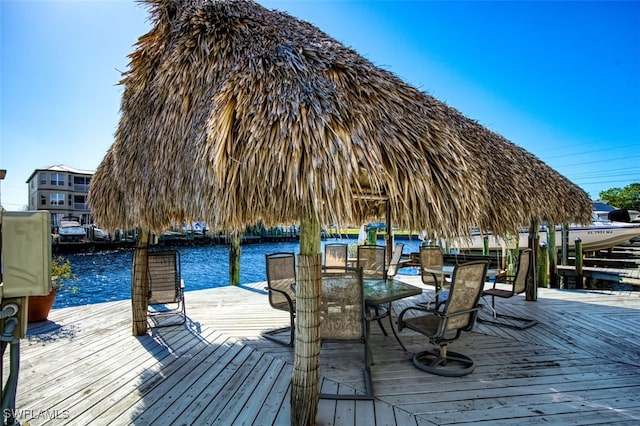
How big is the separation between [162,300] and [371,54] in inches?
165

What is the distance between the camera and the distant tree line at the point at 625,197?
3650 cm

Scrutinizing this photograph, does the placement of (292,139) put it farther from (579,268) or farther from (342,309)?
(579,268)

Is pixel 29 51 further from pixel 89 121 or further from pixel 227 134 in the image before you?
pixel 227 134

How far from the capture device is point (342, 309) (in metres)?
2.85

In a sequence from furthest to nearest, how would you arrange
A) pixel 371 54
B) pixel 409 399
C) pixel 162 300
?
1. pixel 162 300
2. pixel 371 54
3. pixel 409 399

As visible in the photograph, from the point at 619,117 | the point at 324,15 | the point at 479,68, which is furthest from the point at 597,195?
the point at 324,15

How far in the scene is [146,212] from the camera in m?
3.50

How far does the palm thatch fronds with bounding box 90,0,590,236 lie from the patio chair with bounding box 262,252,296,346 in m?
1.51

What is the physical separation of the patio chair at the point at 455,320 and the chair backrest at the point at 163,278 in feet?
10.8

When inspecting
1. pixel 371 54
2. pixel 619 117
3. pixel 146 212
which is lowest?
pixel 146 212

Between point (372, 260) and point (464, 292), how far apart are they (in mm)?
2609

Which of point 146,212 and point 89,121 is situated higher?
point 89,121

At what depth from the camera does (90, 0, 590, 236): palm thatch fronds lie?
196 cm

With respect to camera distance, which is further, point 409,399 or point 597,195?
point 597,195
